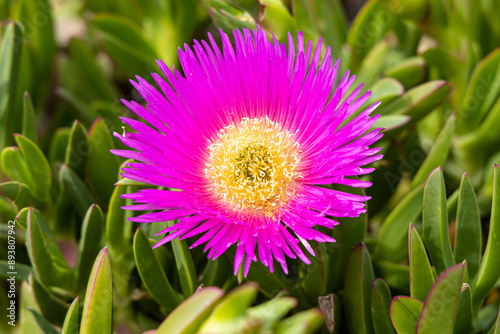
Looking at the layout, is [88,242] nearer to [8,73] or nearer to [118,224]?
[118,224]

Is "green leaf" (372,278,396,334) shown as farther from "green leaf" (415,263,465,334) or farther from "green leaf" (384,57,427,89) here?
"green leaf" (384,57,427,89)

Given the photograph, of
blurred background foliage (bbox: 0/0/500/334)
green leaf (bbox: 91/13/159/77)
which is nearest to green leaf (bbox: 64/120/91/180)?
blurred background foliage (bbox: 0/0/500/334)

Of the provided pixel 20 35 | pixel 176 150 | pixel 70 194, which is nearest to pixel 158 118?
pixel 176 150

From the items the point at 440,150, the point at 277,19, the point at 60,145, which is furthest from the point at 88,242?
the point at 440,150

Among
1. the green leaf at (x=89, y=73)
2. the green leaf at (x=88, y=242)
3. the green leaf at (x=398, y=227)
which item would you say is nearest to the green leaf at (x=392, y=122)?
the green leaf at (x=398, y=227)

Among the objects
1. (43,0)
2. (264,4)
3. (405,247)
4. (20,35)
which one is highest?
(43,0)

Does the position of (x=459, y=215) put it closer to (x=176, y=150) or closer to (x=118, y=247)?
(x=176, y=150)
